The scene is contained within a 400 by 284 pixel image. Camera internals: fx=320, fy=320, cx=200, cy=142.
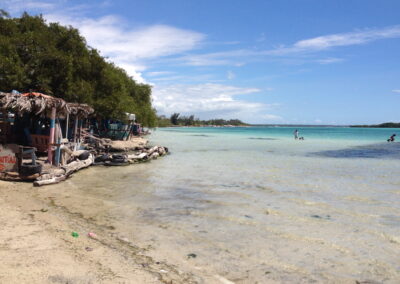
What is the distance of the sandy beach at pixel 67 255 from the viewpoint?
15.9ft

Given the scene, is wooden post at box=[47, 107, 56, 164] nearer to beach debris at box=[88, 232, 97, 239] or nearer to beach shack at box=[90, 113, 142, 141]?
beach debris at box=[88, 232, 97, 239]

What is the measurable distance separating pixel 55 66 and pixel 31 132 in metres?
5.84

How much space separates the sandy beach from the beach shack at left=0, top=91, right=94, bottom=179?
4.30 meters

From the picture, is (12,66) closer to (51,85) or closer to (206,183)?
(51,85)

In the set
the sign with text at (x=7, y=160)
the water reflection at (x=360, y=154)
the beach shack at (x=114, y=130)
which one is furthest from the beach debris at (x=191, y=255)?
the beach shack at (x=114, y=130)

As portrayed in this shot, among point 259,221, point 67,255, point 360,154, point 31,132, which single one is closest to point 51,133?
point 31,132

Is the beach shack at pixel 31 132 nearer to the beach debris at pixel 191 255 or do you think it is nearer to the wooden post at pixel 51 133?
the wooden post at pixel 51 133

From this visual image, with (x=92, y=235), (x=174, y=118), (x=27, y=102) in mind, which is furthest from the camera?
(x=174, y=118)

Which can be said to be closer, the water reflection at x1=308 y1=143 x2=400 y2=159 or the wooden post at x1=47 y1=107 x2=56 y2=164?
the wooden post at x1=47 y1=107 x2=56 y2=164

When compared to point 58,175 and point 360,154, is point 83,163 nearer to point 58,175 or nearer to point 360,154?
point 58,175

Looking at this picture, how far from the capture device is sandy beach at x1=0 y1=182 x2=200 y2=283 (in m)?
4.83

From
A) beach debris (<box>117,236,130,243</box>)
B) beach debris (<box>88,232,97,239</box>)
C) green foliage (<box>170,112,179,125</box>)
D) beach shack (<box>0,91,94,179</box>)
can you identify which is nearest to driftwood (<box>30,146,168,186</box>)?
beach shack (<box>0,91,94,179</box>)

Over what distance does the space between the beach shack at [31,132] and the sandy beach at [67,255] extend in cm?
430

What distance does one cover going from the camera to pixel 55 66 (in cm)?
2242
